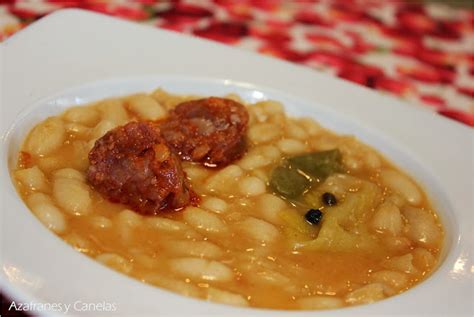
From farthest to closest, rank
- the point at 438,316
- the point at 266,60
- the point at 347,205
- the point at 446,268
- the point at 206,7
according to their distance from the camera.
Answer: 1. the point at 206,7
2. the point at 266,60
3. the point at 347,205
4. the point at 446,268
5. the point at 438,316

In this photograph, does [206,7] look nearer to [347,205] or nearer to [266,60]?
[266,60]

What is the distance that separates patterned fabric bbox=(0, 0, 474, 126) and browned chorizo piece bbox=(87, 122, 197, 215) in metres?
1.67

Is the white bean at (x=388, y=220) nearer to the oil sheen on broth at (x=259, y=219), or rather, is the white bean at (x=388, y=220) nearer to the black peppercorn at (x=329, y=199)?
the oil sheen on broth at (x=259, y=219)

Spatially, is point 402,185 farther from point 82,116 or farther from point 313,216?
point 82,116

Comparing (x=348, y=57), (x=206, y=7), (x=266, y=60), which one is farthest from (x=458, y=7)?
(x=266, y=60)

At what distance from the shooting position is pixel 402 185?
2887mm

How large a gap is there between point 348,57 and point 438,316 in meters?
2.55

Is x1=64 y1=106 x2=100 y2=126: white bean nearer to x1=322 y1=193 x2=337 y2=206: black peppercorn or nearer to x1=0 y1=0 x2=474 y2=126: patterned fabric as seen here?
x1=322 y1=193 x2=337 y2=206: black peppercorn

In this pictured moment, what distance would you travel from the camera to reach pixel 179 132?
9.26 ft

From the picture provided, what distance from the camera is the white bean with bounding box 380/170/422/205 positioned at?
2.85 meters

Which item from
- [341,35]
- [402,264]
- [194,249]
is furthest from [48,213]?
[341,35]

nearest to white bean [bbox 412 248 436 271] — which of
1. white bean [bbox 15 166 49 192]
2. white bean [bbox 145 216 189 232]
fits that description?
white bean [bbox 145 216 189 232]

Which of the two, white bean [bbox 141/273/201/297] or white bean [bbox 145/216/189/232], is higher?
white bean [bbox 141/273/201/297]

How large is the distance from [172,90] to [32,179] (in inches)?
39.2
